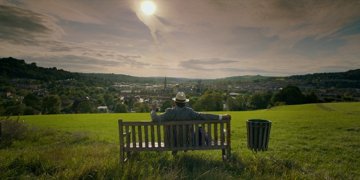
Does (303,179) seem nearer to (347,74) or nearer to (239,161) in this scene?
(239,161)

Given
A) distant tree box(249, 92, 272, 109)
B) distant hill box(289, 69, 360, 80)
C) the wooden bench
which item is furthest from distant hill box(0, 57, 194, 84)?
distant hill box(289, 69, 360, 80)

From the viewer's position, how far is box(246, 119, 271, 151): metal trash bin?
7148 mm

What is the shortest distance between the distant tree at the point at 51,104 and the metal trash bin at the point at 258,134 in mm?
62605

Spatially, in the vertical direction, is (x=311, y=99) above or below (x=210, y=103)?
above

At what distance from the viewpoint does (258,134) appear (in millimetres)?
7211

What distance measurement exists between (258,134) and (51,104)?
207ft

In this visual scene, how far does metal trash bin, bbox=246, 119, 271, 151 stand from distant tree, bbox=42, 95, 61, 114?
62605 mm

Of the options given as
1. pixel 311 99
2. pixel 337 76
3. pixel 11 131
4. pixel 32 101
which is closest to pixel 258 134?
pixel 11 131

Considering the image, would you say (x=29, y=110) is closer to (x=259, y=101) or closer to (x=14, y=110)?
(x=14, y=110)

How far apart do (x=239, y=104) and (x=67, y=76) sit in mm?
49894

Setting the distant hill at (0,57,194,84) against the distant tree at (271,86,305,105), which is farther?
the distant tree at (271,86,305,105)

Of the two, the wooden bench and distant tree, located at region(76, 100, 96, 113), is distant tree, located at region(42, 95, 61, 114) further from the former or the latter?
the wooden bench

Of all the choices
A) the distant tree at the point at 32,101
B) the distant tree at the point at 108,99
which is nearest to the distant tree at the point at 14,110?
the distant tree at the point at 32,101

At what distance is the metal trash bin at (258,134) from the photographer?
281 inches
